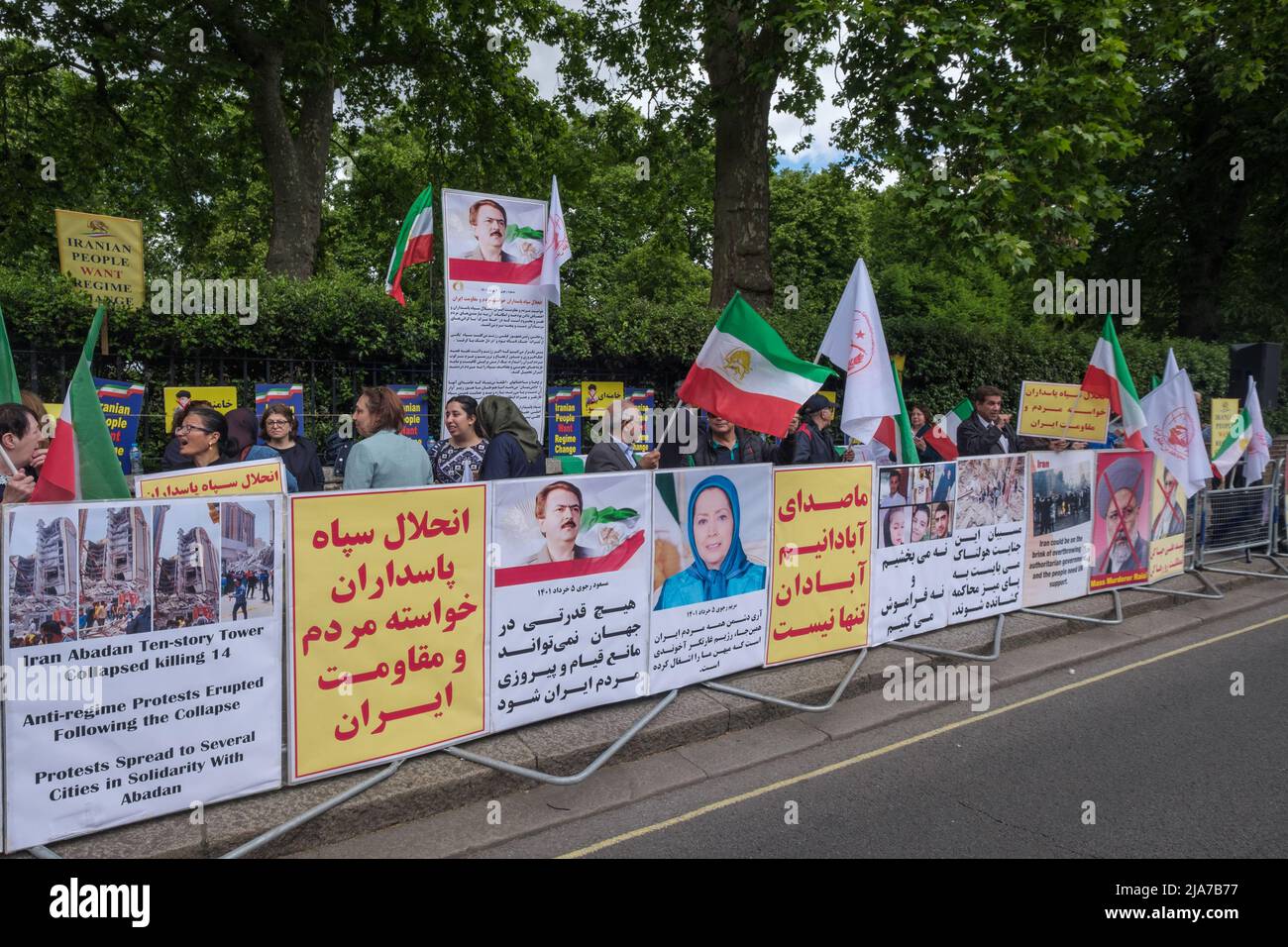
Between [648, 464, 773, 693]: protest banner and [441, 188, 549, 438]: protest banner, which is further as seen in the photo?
[441, 188, 549, 438]: protest banner

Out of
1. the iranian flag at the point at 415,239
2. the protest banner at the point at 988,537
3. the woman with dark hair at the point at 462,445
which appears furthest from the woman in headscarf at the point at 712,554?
the iranian flag at the point at 415,239

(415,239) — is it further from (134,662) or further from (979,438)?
(979,438)

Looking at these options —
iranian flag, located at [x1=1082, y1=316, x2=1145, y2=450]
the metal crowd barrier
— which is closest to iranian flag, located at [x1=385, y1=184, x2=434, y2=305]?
iranian flag, located at [x1=1082, y1=316, x2=1145, y2=450]

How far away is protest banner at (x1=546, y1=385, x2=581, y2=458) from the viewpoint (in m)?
9.98

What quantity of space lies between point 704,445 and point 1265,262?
2210cm

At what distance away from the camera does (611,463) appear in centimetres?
585

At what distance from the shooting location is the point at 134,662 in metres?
3.54

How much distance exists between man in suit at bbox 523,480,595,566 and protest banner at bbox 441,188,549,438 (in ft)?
8.10

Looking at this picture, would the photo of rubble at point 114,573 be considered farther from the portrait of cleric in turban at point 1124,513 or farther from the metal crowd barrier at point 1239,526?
the metal crowd barrier at point 1239,526

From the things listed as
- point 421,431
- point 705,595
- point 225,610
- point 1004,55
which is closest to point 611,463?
point 705,595

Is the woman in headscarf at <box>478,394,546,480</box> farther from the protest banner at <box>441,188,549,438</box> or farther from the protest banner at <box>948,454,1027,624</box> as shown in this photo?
the protest banner at <box>948,454,1027,624</box>

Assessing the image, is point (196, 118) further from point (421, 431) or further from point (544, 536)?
point (544, 536)

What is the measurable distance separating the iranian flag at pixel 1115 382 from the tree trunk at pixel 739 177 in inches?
→ 195

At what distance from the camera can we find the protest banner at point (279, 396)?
8.20 metres
